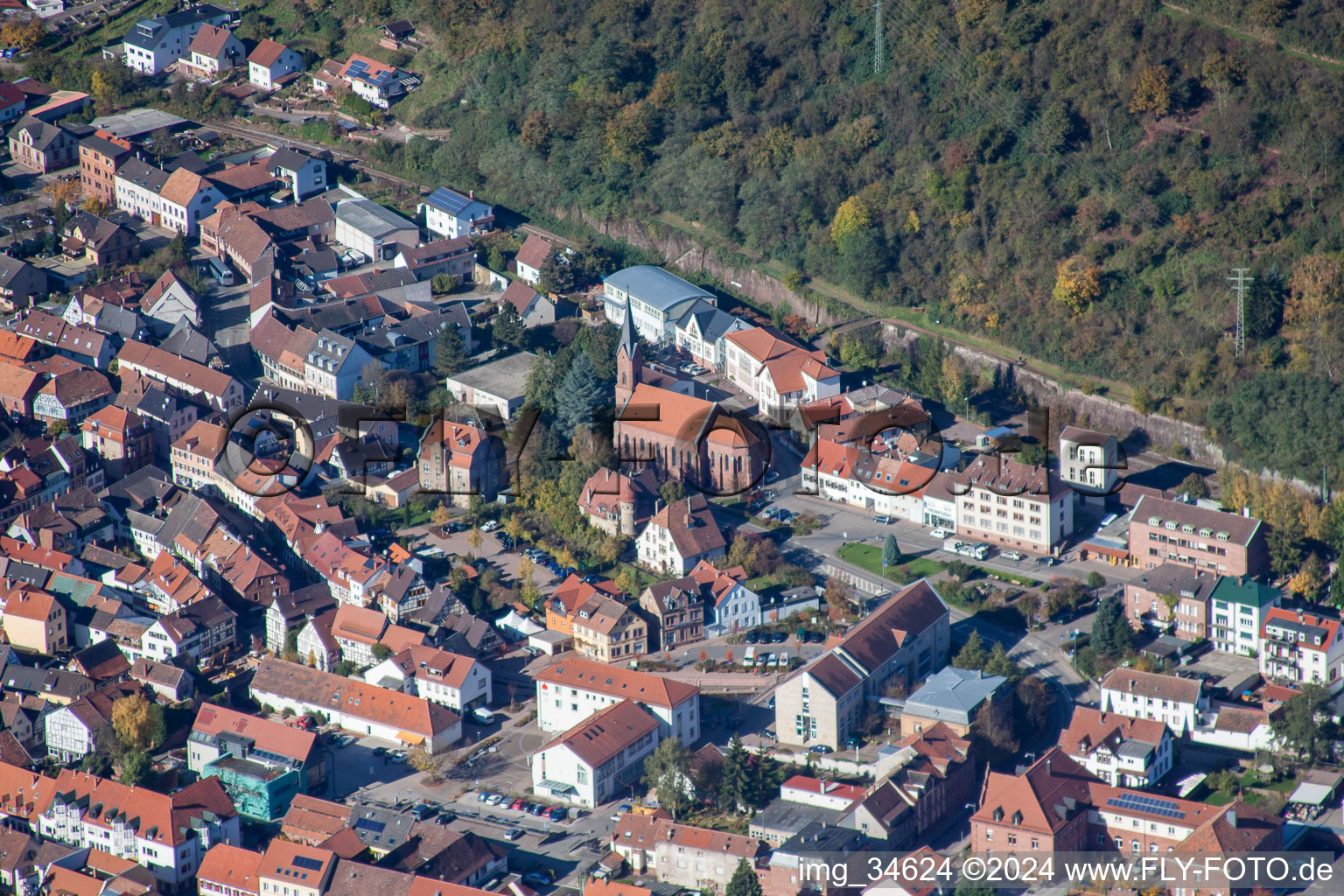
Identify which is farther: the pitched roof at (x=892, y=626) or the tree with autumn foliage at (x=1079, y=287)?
the tree with autumn foliage at (x=1079, y=287)

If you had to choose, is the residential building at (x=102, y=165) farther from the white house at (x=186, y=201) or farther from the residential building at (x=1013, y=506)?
the residential building at (x=1013, y=506)

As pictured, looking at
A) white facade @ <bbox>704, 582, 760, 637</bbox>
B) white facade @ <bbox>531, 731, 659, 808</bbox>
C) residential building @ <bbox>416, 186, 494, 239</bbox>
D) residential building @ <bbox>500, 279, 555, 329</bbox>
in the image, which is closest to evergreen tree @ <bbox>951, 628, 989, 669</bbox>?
white facade @ <bbox>704, 582, 760, 637</bbox>

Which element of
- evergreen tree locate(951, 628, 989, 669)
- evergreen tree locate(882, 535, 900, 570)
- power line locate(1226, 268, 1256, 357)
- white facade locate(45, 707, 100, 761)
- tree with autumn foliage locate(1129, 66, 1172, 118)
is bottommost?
white facade locate(45, 707, 100, 761)

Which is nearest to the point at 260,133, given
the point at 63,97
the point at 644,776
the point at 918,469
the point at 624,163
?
the point at 63,97

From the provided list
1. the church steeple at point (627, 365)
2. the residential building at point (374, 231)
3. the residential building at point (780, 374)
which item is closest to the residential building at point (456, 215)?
the residential building at point (374, 231)

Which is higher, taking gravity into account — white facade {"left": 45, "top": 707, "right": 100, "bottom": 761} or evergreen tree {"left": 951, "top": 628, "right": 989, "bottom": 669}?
evergreen tree {"left": 951, "top": 628, "right": 989, "bottom": 669}

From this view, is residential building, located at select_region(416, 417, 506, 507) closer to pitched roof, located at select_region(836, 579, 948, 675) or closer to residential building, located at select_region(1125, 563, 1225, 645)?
pitched roof, located at select_region(836, 579, 948, 675)

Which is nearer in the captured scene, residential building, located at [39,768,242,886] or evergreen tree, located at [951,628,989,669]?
residential building, located at [39,768,242,886]
